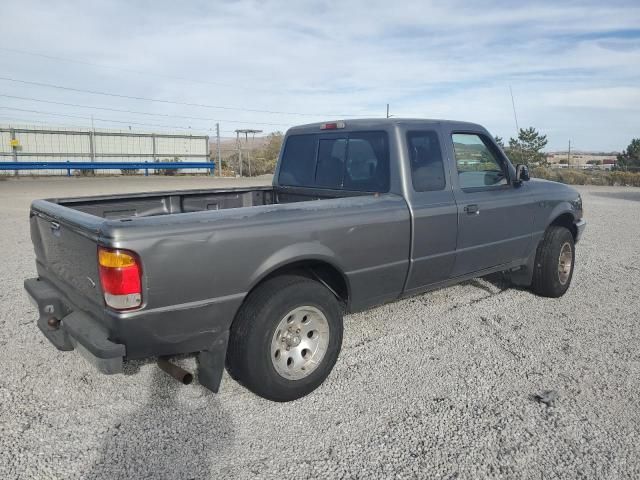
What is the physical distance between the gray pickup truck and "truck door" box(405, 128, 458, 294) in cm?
1

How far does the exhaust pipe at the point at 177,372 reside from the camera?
113 inches

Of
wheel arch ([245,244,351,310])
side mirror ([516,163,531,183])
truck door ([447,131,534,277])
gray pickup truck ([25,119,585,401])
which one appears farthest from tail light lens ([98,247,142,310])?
side mirror ([516,163,531,183])

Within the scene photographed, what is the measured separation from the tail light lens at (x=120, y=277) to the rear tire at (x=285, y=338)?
68 centimetres

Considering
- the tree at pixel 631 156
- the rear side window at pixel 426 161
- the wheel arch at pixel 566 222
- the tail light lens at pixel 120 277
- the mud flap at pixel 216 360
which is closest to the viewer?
the tail light lens at pixel 120 277

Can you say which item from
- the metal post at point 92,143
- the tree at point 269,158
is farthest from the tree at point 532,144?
the metal post at point 92,143

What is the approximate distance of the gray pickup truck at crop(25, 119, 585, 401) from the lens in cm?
269

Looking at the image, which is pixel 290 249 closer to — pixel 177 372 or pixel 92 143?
pixel 177 372

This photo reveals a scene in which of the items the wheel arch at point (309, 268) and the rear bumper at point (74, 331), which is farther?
the wheel arch at point (309, 268)

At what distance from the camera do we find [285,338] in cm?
326

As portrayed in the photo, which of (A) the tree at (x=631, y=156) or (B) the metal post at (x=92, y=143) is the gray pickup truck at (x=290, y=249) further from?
(A) the tree at (x=631, y=156)

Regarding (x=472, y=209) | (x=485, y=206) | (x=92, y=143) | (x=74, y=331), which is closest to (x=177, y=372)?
(x=74, y=331)

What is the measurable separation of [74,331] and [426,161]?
2880 mm

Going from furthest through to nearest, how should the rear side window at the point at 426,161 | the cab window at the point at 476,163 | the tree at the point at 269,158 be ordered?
the tree at the point at 269,158, the cab window at the point at 476,163, the rear side window at the point at 426,161

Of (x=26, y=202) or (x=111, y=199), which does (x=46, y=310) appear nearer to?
(x=111, y=199)
